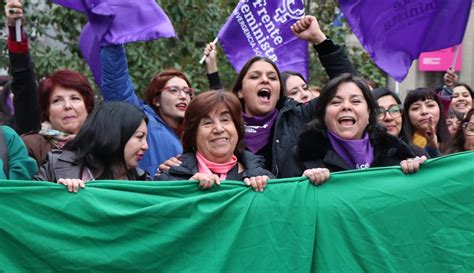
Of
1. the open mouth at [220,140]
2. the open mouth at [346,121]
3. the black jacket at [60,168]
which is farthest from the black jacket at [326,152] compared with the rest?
the black jacket at [60,168]

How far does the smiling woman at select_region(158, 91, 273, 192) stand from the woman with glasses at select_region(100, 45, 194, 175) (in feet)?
2.14

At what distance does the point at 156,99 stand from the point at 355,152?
5.48 ft

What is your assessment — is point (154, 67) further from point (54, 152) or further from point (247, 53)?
point (54, 152)

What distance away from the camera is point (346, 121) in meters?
4.83

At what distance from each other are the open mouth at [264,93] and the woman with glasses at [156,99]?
2.01ft

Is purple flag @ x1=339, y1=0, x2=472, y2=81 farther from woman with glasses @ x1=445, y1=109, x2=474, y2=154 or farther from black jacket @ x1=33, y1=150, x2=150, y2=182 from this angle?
black jacket @ x1=33, y1=150, x2=150, y2=182

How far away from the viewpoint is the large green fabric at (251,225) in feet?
13.6

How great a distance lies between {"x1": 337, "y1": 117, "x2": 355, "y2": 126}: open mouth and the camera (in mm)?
4816

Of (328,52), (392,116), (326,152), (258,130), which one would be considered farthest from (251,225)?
(392,116)

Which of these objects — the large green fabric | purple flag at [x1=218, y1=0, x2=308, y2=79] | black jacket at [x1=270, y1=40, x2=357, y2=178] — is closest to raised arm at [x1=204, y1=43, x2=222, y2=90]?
purple flag at [x1=218, y1=0, x2=308, y2=79]

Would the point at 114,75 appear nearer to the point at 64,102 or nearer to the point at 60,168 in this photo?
the point at 64,102

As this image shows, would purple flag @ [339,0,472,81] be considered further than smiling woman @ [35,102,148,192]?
Yes

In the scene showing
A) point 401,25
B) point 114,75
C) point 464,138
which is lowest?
point 464,138

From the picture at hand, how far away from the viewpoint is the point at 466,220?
4.47 meters
